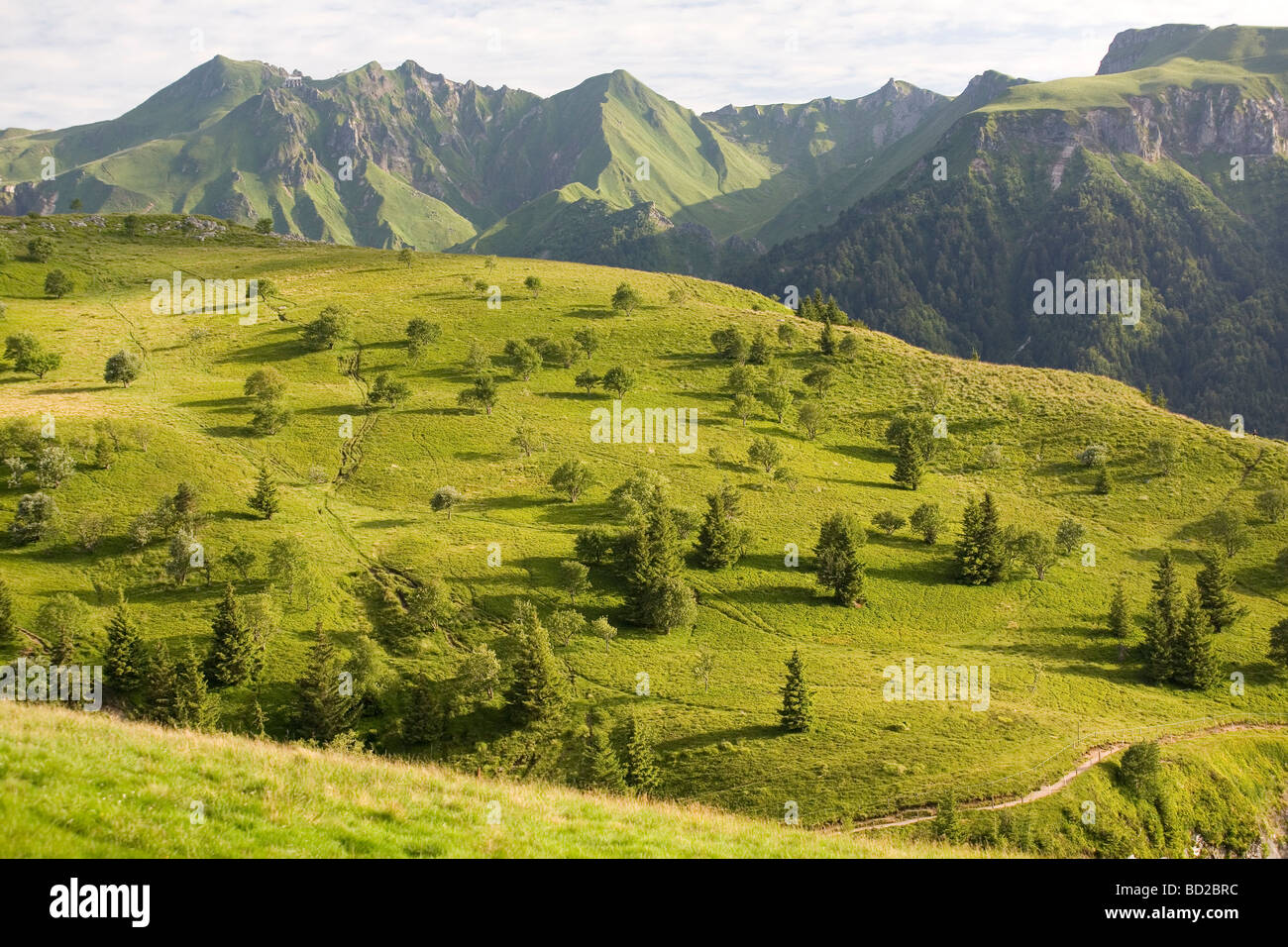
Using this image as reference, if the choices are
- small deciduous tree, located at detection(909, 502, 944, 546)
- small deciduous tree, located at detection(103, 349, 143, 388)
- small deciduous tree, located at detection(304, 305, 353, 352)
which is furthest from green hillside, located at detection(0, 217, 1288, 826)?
small deciduous tree, located at detection(103, 349, 143, 388)

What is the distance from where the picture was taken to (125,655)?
47656 millimetres

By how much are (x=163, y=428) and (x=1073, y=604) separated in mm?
95123

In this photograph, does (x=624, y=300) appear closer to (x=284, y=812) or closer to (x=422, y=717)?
(x=422, y=717)

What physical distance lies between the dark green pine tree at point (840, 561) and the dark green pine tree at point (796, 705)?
19027mm

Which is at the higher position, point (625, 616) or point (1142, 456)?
point (1142, 456)

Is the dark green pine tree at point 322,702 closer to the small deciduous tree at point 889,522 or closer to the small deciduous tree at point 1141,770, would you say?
the small deciduous tree at point 1141,770

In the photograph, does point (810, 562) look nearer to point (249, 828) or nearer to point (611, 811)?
point (611, 811)

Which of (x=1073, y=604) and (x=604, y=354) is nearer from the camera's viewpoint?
(x=1073, y=604)

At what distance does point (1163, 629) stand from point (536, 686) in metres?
51.1

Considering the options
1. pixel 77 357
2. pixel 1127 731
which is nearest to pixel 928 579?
pixel 1127 731

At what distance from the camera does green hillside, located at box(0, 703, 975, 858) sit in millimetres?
11367

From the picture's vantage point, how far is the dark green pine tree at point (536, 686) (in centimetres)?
4900

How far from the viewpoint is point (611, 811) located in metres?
19.6

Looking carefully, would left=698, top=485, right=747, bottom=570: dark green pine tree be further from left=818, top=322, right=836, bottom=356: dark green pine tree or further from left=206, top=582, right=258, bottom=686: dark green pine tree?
left=818, top=322, right=836, bottom=356: dark green pine tree
